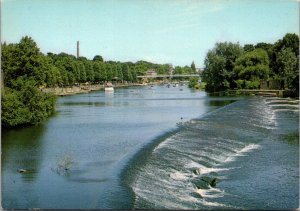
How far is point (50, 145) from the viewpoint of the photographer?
22484mm

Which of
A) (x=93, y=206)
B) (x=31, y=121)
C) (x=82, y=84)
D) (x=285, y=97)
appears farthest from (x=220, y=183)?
(x=82, y=84)

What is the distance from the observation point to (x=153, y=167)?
16312 millimetres

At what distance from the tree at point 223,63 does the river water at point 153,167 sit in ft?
155

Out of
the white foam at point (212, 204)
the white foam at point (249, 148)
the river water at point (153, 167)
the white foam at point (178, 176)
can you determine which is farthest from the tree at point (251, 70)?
the white foam at point (212, 204)

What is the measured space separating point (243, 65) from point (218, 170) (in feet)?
197

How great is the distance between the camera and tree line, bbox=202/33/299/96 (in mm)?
72938

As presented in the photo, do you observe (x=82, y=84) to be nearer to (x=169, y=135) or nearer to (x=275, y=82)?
(x=275, y=82)

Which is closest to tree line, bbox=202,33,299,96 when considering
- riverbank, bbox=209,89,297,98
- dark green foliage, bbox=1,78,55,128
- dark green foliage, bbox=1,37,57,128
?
riverbank, bbox=209,89,297,98

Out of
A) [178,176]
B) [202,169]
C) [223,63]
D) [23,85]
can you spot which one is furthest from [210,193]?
[223,63]

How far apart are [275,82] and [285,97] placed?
13272mm

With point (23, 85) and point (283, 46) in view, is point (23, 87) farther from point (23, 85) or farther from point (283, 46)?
point (283, 46)

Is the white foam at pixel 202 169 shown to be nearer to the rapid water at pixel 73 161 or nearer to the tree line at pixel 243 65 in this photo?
the rapid water at pixel 73 161

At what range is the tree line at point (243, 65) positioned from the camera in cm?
7294

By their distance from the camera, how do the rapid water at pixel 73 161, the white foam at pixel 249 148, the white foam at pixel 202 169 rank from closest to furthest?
the rapid water at pixel 73 161
the white foam at pixel 202 169
the white foam at pixel 249 148
